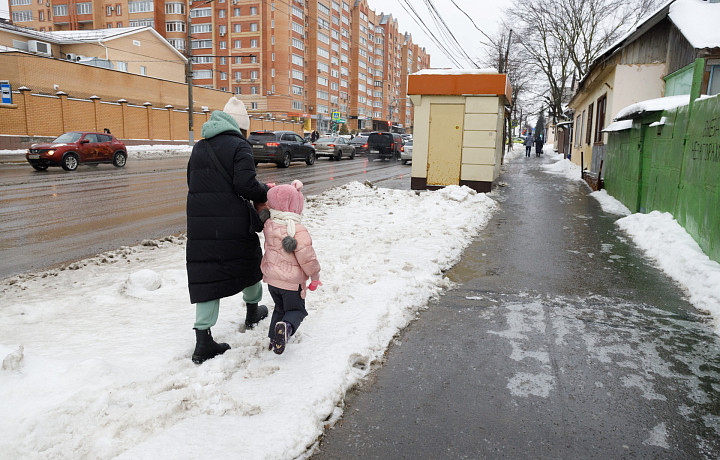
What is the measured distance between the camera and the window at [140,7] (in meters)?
67.8

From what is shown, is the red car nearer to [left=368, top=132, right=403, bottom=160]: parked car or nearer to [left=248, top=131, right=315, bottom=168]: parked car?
[left=248, top=131, right=315, bottom=168]: parked car

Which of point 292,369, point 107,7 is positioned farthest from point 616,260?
point 107,7

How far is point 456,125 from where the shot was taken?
42.1 ft

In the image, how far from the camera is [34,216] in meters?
8.80

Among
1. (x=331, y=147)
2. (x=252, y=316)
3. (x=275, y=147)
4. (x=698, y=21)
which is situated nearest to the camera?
(x=252, y=316)

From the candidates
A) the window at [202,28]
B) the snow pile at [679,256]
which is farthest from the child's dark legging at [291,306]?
the window at [202,28]

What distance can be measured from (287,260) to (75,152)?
61.1 ft

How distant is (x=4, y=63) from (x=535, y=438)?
36.6m

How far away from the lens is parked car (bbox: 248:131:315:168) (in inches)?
851

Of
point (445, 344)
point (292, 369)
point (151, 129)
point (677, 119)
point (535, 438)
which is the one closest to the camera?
point (535, 438)

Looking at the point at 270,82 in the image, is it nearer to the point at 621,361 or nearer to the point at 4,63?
the point at 4,63

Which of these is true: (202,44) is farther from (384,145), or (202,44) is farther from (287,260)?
(287,260)

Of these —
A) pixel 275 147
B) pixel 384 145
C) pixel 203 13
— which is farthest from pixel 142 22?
pixel 275 147

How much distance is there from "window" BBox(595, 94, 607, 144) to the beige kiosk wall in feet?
23.8
